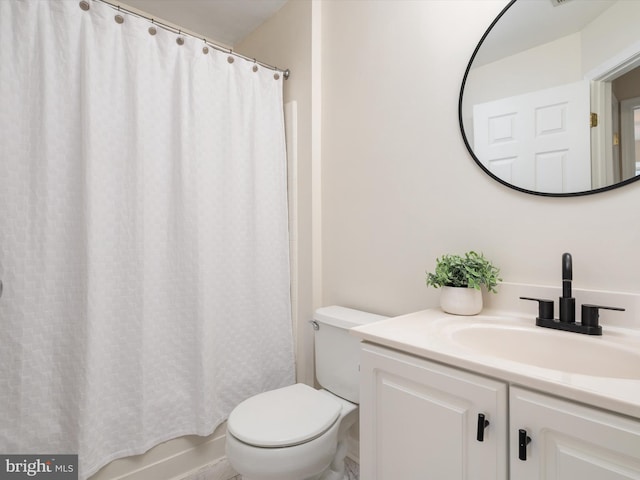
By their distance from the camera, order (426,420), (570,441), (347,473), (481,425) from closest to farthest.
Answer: (570,441)
(481,425)
(426,420)
(347,473)

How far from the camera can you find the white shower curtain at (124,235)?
1.23m

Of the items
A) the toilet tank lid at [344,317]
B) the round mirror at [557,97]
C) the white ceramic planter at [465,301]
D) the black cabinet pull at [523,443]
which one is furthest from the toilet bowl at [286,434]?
the round mirror at [557,97]

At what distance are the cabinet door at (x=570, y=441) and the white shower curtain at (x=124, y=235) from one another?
131 cm

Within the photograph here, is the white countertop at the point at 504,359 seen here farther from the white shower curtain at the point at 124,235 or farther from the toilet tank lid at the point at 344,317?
the white shower curtain at the point at 124,235

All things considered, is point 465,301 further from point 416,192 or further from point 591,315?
point 416,192

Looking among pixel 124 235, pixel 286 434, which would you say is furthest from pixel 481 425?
pixel 124 235

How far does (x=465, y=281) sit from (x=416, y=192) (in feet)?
1.51

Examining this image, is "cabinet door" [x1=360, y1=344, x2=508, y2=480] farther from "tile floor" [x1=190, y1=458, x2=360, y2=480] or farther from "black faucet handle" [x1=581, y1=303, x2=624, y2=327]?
"tile floor" [x1=190, y1=458, x2=360, y2=480]

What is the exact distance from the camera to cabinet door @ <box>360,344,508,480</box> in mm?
717

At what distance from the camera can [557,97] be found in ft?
3.54

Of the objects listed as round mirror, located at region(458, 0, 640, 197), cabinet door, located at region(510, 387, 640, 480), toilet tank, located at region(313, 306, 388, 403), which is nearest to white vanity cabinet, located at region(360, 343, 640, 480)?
cabinet door, located at region(510, 387, 640, 480)

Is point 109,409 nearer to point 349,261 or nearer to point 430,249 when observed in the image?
point 349,261

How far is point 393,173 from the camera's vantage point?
1.52 meters

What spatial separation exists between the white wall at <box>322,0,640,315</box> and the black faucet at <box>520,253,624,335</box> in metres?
0.12
